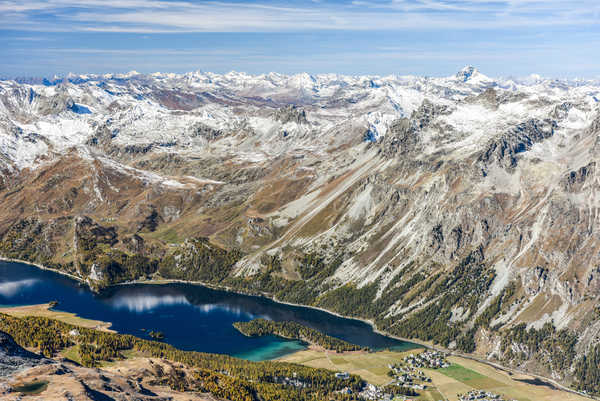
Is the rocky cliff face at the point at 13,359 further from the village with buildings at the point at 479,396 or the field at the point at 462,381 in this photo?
the village with buildings at the point at 479,396

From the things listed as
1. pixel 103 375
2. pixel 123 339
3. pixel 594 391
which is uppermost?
pixel 103 375

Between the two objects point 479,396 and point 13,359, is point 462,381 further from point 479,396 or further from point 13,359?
point 13,359

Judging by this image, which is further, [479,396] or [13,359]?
[479,396]

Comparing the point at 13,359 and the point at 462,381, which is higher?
the point at 13,359

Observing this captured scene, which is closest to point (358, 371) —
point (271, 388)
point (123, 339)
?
point (271, 388)

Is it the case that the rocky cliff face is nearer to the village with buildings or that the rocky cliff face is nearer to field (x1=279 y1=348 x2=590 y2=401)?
field (x1=279 y1=348 x2=590 y2=401)

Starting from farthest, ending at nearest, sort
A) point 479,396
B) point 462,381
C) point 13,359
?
point 462,381, point 479,396, point 13,359

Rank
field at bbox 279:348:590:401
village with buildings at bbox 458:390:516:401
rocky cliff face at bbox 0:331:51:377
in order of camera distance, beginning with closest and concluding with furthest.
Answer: rocky cliff face at bbox 0:331:51:377 → village with buildings at bbox 458:390:516:401 → field at bbox 279:348:590:401

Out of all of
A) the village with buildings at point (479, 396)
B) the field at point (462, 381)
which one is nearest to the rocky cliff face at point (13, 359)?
the field at point (462, 381)

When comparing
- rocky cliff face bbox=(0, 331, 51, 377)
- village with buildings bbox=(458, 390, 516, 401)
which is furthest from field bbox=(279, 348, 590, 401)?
rocky cliff face bbox=(0, 331, 51, 377)

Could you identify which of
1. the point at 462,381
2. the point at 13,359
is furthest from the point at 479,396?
the point at 13,359

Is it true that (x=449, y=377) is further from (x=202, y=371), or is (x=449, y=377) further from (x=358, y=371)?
(x=202, y=371)
